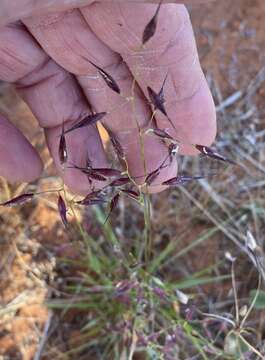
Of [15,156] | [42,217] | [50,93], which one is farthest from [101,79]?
[42,217]

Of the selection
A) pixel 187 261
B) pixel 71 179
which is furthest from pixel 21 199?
pixel 187 261

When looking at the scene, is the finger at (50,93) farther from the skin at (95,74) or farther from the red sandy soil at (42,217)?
the red sandy soil at (42,217)

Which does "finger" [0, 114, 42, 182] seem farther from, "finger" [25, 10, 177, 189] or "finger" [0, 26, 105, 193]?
"finger" [25, 10, 177, 189]

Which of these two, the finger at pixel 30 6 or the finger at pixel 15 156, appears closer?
the finger at pixel 30 6

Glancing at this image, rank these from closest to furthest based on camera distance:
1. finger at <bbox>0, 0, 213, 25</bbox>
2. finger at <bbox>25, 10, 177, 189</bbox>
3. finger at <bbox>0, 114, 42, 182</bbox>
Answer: finger at <bbox>0, 0, 213, 25</bbox>, finger at <bbox>25, 10, 177, 189</bbox>, finger at <bbox>0, 114, 42, 182</bbox>

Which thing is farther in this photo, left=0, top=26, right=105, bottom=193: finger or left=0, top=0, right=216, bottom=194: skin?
left=0, top=26, right=105, bottom=193: finger

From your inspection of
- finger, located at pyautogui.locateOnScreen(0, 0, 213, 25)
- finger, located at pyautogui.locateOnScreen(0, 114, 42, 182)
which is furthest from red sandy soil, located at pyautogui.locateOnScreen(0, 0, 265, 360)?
finger, located at pyautogui.locateOnScreen(0, 0, 213, 25)

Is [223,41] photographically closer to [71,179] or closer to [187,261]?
[187,261]

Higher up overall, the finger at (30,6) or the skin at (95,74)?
the finger at (30,6)

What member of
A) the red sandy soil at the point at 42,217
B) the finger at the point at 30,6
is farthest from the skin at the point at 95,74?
the red sandy soil at the point at 42,217
